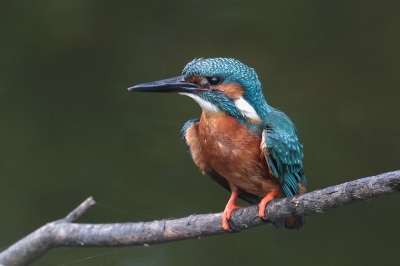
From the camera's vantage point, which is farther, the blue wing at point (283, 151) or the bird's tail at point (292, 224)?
the bird's tail at point (292, 224)

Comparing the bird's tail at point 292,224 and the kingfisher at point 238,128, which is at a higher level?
the kingfisher at point 238,128

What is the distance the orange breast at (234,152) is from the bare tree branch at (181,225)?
0.37ft

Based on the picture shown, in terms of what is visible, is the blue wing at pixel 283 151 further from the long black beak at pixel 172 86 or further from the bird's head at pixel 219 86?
the long black beak at pixel 172 86

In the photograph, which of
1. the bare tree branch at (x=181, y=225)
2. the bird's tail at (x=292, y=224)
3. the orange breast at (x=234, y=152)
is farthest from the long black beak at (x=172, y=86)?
the bird's tail at (x=292, y=224)

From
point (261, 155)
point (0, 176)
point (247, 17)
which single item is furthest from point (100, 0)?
point (261, 155)

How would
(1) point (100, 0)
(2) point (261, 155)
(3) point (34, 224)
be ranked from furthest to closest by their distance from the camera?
1. (1) point (100, 0)
2. (3) point (34, 224)
3. (2) point (261, 155)

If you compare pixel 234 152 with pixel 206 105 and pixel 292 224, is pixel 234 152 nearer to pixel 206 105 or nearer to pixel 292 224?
pixel 206 105

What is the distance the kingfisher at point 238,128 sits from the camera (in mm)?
1741

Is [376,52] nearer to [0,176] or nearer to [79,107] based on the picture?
[79,107]

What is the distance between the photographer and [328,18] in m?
3.11

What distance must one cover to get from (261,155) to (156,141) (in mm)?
1417

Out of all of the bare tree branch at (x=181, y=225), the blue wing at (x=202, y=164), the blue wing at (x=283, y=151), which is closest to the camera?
the bare tree branch at (x=181, y=225)

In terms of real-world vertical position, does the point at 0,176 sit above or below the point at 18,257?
above

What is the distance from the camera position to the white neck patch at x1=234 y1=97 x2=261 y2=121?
5.83 feet
